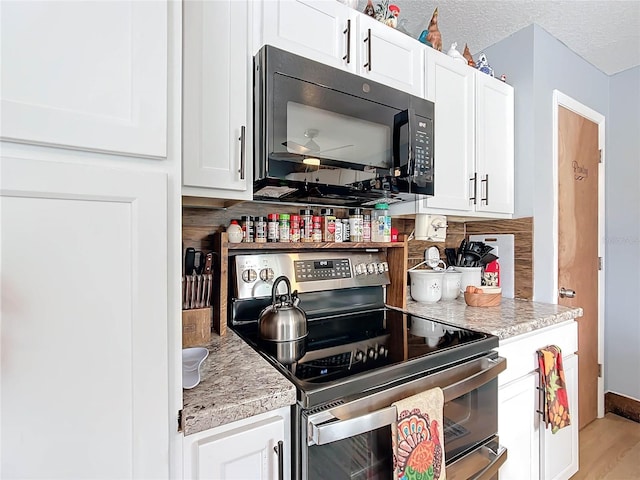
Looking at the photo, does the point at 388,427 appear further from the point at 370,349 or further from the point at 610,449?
the point at 610,449

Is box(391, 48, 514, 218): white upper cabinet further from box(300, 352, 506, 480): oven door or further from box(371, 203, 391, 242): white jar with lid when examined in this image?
box(300, 352, 506, 480): oven door

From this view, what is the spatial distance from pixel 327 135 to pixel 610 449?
8.33 ft

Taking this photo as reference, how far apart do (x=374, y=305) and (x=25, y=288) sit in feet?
4.57

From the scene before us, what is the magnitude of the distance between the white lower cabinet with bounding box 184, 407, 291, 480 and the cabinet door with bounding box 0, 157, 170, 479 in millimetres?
94

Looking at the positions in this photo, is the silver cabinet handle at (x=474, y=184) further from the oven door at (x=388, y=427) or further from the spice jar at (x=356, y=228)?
the oven door at (x=388, y=427)

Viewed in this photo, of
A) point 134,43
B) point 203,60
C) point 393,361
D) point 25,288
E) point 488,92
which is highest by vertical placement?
point 488,92

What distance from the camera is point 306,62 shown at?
1.12 m

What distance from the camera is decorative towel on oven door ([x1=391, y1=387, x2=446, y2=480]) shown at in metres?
0.91

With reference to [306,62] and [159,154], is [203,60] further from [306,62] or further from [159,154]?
[159,154]

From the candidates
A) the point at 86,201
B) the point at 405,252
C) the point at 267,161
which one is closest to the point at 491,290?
the point at 405,252

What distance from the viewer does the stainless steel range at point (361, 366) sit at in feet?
2.73

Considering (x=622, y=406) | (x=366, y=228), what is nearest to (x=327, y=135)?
(x=366, y=228)

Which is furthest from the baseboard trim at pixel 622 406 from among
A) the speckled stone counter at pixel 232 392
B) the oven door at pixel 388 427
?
the speckled stone counter at pixel 232 392

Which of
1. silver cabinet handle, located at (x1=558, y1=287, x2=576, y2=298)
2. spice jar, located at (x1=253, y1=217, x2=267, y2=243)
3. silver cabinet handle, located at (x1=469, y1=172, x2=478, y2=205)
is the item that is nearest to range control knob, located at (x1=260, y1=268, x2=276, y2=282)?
spice jar, located at (x1=253, y1=217, x2=267, y2=243)
